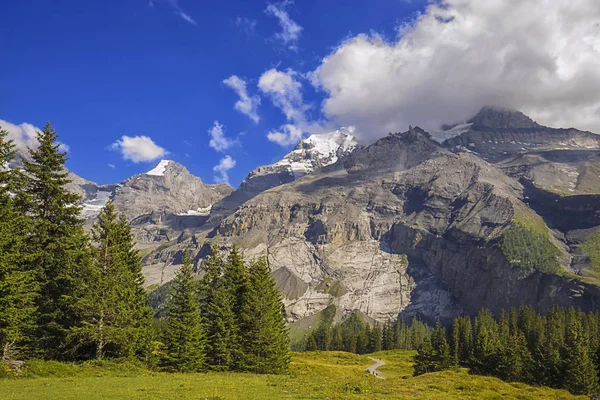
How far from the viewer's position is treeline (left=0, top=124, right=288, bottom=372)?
34656mm

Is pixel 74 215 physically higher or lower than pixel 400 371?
higher

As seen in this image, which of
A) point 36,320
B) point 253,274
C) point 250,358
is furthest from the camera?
point 253,274

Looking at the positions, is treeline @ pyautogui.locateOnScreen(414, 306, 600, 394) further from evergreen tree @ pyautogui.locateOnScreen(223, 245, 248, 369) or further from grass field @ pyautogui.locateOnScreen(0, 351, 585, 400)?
evergreen tree @ pyautogui.locateOnScreen(223, 245, 248, 369)

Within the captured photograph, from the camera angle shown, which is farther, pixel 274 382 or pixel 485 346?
pixel 485 346

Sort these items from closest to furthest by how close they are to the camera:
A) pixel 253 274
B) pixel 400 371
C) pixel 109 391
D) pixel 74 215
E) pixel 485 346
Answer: pixel 109 391, pixel 74 215, pixel 253 274, pixel 485 346, pixel 400 371

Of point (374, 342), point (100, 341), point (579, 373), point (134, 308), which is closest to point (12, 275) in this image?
point (100, 341)

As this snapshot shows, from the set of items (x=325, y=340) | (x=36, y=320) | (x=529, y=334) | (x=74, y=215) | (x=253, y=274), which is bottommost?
(x=325, y=340)

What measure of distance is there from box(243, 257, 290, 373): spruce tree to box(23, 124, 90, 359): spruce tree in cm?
1829

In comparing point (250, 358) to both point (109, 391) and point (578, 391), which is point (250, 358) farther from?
point (578, 391)

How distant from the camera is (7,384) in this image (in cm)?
2878

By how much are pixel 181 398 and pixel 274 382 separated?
41.4ft

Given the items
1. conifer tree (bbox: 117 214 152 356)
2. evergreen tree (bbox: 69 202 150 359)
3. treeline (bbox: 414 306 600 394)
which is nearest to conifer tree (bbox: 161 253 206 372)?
conifer tree (bbox: 117 214 152 356)

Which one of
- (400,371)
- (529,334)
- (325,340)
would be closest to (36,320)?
(400,371)

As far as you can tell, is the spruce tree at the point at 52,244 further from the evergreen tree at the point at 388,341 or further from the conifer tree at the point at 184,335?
the evergreen tree at the point at 388,341
